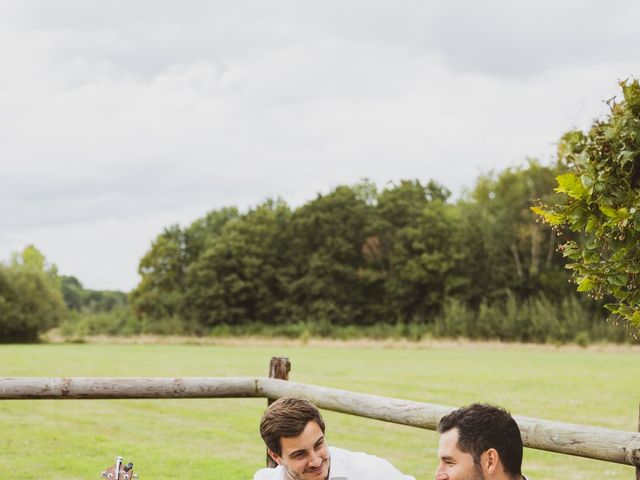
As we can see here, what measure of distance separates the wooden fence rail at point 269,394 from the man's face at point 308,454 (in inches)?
48.3

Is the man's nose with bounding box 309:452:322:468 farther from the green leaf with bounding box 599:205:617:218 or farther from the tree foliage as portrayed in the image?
the green leaf with bounding box 599:205:617:218

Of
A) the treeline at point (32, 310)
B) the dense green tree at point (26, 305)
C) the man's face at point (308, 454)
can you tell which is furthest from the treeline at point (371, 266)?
the man's face at point (308, 454)

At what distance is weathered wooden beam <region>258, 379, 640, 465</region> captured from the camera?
4078 mm

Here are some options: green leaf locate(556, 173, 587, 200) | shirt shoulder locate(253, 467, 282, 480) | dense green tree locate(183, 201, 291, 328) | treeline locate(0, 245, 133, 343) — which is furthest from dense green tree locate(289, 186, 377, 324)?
green leaf locate(556, 173, 587, 200)

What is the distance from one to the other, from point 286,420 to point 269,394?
2574 millimetres

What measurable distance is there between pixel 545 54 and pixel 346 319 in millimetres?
33092

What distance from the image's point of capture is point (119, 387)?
243 inches

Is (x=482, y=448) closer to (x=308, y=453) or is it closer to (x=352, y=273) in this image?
(x=308, y=453)

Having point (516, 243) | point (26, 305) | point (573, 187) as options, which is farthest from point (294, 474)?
point (26, 305)

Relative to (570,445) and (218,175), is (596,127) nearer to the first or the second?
(570,445)

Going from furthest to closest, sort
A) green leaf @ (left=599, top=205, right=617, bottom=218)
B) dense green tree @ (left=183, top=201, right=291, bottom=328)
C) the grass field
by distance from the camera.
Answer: dense green tree @ (left=183, top=201, right=291, bottom=328) < the grass field < green leaf @ (left=599, top=205, right=617, bottom=218)

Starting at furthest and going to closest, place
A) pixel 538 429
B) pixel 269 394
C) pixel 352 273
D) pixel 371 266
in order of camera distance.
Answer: pixel 371 266 < pixel 352 273 < pixel 269 394 < pixel 538 429

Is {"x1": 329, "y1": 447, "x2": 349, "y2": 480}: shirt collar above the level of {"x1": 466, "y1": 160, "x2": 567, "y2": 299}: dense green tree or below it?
below

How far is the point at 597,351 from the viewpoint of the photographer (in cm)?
4481
